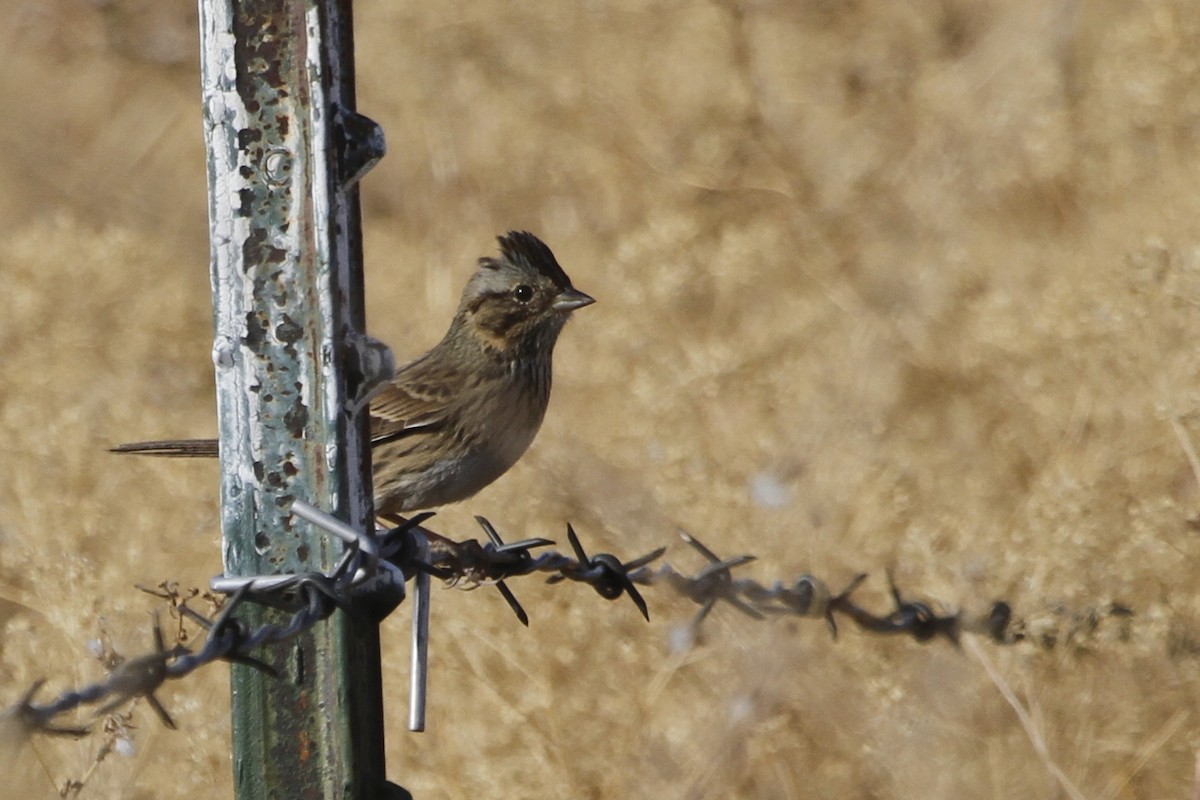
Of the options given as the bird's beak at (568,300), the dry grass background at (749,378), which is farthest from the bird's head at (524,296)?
the dry grass background at (749,378)

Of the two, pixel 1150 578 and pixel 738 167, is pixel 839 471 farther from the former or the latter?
pixel 738 167

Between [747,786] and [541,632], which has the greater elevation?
[541,632]

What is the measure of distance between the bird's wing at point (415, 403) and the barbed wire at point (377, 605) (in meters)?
0.86

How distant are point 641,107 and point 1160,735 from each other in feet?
13.7

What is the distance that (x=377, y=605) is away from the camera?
2.36 metres

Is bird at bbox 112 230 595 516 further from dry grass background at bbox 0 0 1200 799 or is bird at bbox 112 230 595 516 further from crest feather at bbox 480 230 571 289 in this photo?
dry grass background at bbox 0 0 1200 799

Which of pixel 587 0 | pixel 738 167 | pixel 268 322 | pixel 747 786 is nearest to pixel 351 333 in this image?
pixel 268 322

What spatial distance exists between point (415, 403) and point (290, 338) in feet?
9.30

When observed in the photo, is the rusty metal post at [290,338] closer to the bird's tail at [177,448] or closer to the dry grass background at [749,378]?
the dry grass background at [749,378]

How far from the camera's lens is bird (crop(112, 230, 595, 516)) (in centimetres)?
495

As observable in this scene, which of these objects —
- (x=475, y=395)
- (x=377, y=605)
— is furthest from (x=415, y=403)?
(x=377, y=605)

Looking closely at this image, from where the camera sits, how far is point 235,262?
7.54ft

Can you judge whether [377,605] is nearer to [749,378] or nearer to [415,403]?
Answer: [415,403]

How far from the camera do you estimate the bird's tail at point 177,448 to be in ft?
15.3
